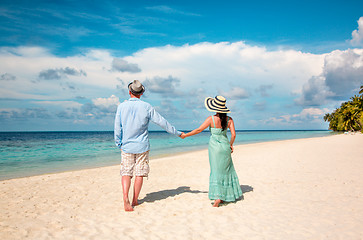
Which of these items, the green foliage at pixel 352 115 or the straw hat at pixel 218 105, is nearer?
the straw hat at pixel 218 105

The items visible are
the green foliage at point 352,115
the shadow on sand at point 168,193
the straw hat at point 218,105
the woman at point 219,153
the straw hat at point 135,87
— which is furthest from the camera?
the green foliage at point 352,115

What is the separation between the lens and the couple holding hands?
4.73 meters

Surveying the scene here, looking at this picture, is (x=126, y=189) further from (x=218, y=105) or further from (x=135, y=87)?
(x=218, y=105)

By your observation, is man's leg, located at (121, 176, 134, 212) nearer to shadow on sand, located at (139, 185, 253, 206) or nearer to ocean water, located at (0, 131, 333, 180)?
shadow on sand, located at (139, 185, 253, 206)

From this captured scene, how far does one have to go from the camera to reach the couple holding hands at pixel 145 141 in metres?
4.73

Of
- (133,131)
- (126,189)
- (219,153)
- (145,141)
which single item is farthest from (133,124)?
(219,153)

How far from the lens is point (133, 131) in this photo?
4703 mm

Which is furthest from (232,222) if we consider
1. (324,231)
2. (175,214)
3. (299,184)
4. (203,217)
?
(299,184)

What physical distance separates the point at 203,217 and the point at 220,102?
2.25m

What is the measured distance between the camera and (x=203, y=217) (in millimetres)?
4484

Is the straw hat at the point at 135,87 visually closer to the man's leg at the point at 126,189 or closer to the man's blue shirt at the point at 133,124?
the man's blue shirt at the point at 133,124

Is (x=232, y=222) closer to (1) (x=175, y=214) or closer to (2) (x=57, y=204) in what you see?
(1) (x=175, y=214)

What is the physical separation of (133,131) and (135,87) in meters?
0.89

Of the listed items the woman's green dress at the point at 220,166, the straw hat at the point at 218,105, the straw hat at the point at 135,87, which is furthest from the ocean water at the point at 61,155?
the straw hat at the point at 218,105
